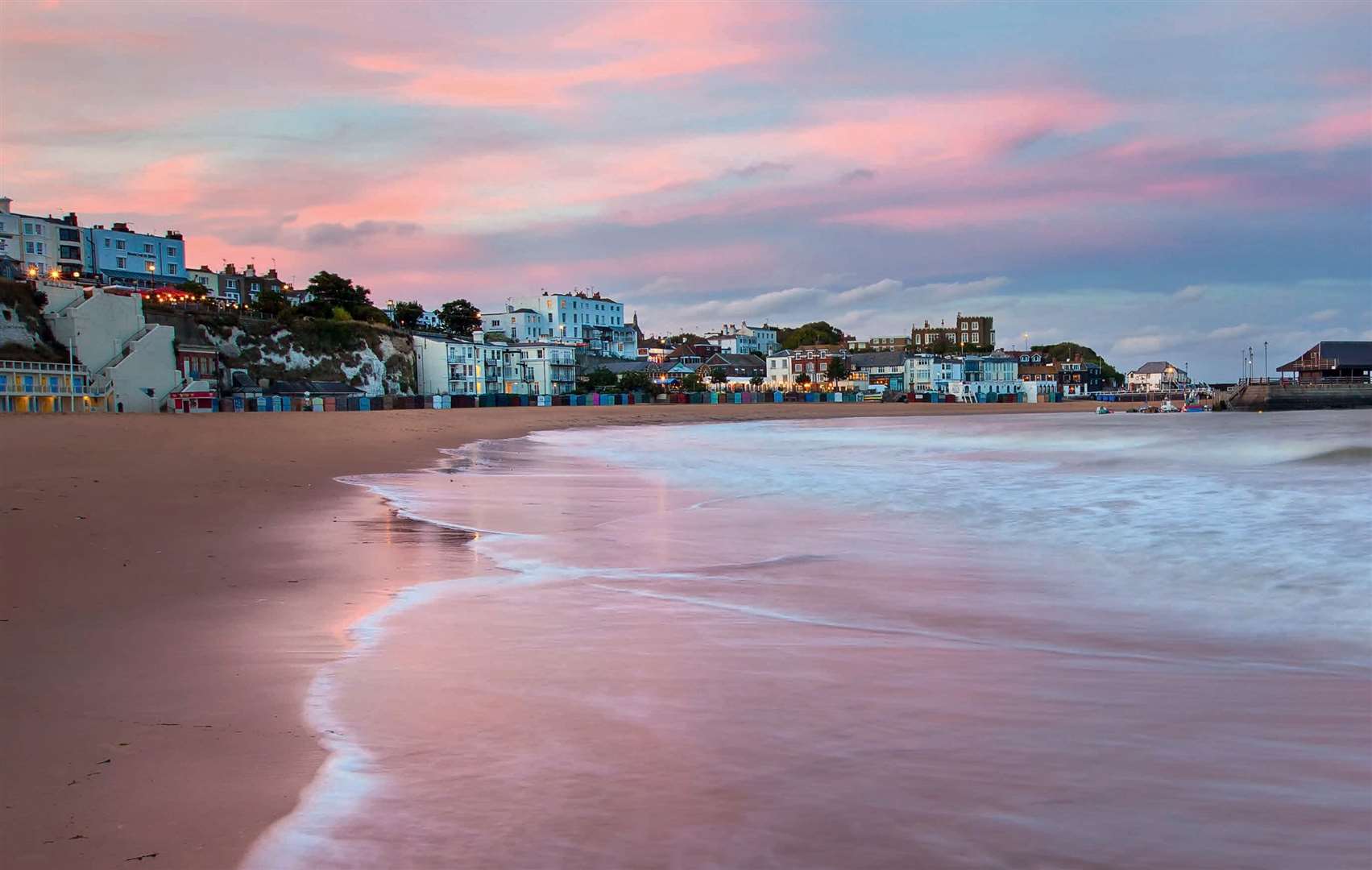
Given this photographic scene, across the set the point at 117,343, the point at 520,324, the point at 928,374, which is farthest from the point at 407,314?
the point at 928,374

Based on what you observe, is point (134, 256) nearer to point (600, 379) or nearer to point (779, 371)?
point (600, 379)

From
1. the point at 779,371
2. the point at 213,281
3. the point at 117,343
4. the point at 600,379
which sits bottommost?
the point at 600,379

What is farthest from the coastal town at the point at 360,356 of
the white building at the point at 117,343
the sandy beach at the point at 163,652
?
the sandy beach at the point at 163,652

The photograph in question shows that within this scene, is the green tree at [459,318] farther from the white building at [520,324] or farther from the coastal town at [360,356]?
the white building at [520,324]

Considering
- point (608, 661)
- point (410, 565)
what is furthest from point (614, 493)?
point (608, 661)

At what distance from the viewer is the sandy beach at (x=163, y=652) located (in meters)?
2.98

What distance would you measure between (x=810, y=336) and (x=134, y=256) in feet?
344

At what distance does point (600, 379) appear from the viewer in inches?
3666

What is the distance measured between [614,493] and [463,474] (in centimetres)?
444

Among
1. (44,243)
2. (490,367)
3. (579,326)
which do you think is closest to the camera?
(44,243)

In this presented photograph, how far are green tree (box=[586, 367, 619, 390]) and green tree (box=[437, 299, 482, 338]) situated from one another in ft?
62.1

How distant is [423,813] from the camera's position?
3.19m

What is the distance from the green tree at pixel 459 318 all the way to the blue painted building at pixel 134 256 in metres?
28.8

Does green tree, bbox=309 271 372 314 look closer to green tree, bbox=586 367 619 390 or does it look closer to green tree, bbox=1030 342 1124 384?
green tree, bbox=586 367 619 390
